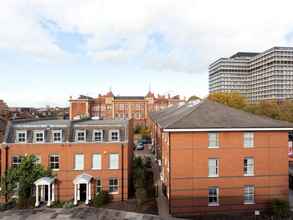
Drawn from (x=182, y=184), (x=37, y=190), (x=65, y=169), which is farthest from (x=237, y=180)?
(x=37, y=190)

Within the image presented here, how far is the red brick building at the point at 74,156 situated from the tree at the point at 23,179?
2.44 ft

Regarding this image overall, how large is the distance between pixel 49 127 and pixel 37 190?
6148mm

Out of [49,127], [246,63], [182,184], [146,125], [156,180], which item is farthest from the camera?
[246,63]

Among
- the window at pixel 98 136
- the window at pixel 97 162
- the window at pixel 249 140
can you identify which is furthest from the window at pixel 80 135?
the window at pixel 249 140

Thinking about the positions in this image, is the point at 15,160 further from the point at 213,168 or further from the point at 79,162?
the point at 213,168

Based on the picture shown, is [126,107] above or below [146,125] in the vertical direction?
above

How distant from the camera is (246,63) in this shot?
154500 mm

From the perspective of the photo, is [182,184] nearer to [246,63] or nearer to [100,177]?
[100,177]

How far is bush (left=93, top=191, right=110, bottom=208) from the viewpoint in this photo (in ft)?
75.8

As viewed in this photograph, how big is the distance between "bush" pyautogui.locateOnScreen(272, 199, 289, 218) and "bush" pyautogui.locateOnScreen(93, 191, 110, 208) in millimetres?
15222

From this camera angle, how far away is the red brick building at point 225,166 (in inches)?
862

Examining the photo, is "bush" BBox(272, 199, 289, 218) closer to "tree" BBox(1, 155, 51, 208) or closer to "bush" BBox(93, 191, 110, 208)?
"bush" BBox(93, 191, 110, 208)

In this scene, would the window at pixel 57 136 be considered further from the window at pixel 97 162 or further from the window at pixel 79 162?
the window at pixel 97 162


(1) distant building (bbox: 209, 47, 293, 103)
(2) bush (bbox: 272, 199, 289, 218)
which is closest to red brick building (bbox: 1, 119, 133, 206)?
(2) bush (bbox: 272, 199, 289, 218)
